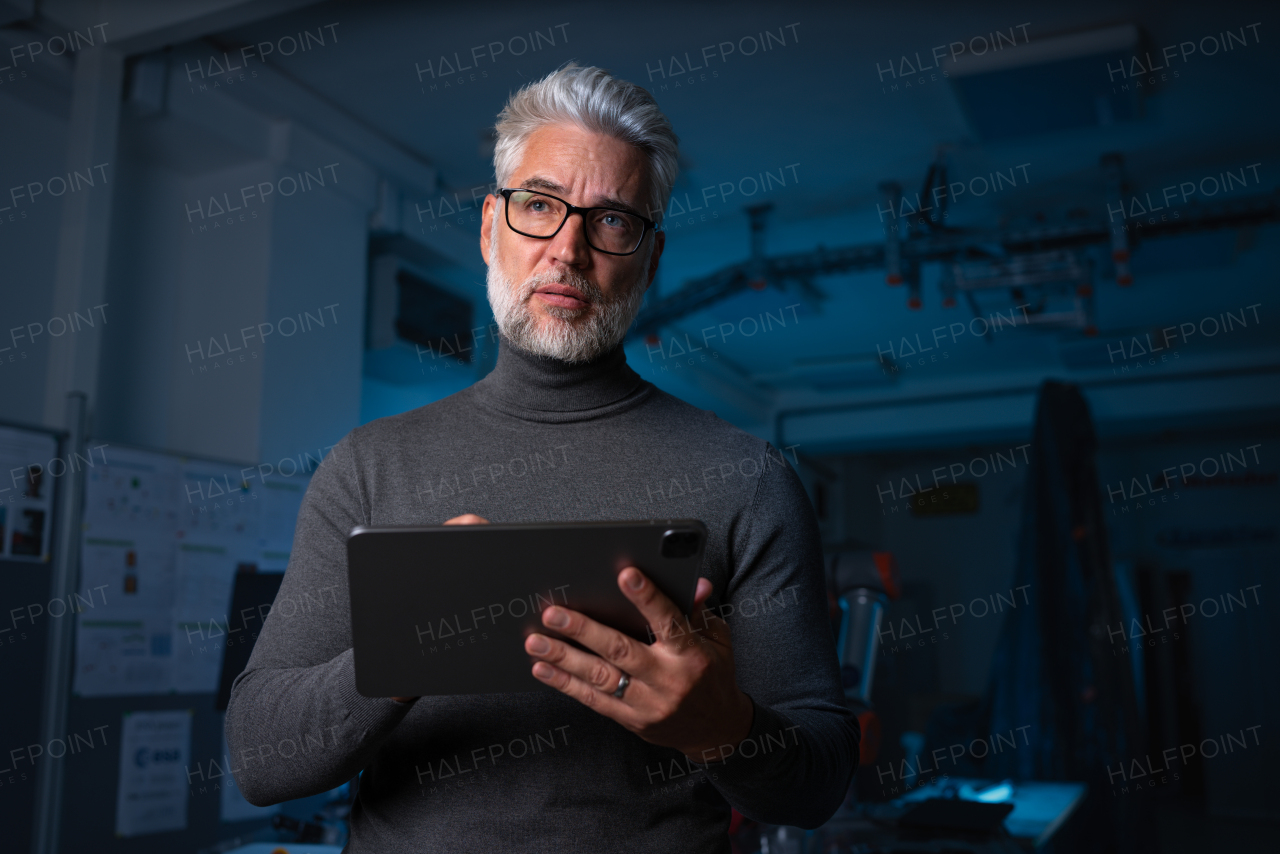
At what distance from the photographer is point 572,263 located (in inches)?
39.6

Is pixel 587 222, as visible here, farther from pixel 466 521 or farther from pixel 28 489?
pixel 28 489

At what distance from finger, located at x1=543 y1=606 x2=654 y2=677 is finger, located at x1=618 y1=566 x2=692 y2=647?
12 millimetres

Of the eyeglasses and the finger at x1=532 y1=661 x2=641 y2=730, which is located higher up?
the eyeglasses

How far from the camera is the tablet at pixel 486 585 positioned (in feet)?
2.15

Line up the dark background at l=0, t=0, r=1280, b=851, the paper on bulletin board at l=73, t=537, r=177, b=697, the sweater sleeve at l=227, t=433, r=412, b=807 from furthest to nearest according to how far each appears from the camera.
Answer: the dark background at l=0, t=0, r=1280, b=851 < the paper on bulletin board at l=73, t=537, r=177, b=697 < the sweater sleeve at l=227, t=433, r=412, b=807

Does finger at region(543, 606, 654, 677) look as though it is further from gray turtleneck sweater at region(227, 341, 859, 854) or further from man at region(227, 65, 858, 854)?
gray turtleneck sweater at region(227, 341, 859, 854)

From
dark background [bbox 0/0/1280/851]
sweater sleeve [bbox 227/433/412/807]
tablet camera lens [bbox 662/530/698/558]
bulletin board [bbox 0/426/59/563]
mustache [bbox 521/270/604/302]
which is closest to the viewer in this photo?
tablet camera lens [bbox 662/530/698/558]

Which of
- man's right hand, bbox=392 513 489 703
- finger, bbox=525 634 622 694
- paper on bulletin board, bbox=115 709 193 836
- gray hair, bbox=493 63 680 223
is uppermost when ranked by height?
gray hair, bbox=493 63 680 223

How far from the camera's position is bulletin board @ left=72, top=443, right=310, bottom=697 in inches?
105

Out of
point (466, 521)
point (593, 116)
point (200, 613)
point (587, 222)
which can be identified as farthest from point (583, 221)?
point (200, 613)

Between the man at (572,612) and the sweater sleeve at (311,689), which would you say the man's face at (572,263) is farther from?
the sweater sleeve at (311,689)

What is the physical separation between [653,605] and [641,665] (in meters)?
0.04

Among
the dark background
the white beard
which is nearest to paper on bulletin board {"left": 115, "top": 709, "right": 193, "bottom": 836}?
the dark background

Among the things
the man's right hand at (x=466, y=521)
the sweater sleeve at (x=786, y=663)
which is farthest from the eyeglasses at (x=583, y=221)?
the man's right hand at (x=466, y=521)
